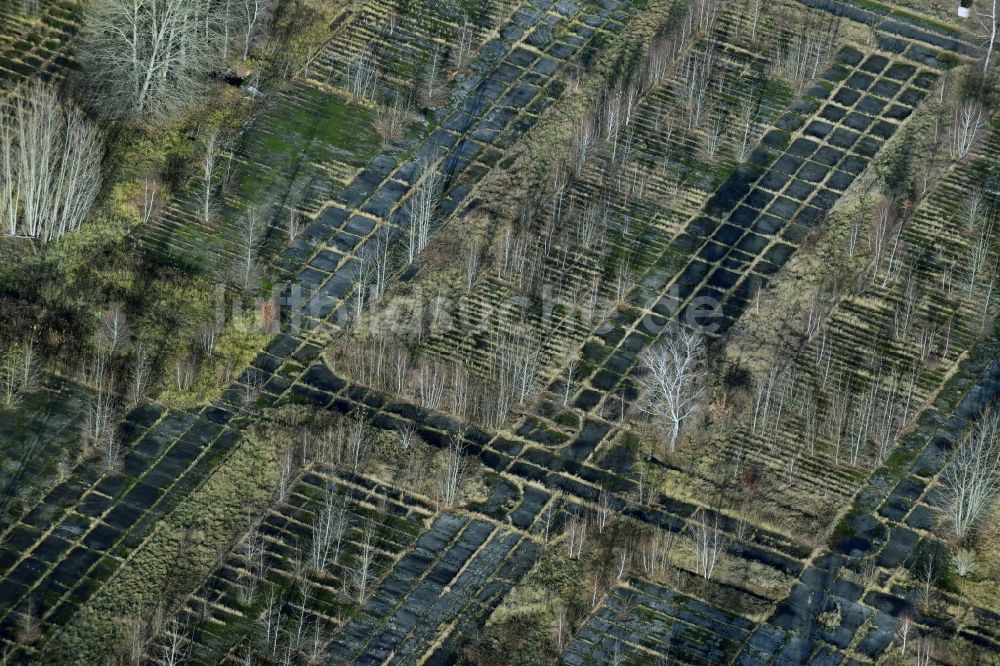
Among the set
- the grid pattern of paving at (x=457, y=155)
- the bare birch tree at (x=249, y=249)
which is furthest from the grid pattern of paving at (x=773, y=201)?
the bare birch tree at (x=249, y=249)

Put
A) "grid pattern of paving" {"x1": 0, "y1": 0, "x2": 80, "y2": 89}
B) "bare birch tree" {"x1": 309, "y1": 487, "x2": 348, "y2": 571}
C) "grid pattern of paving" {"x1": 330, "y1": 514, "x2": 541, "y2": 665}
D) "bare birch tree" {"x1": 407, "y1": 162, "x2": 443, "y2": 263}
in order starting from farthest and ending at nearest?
"grid pattern of paving" {"x1": 0, "y1": 0, "x2": 80, "y2": 89} → "bare birch tree" {"x1": 407, "y1": 162, "x2": 443, "y2": 263} → "bare birch tree" {"x1": 309, "y1": 487, "x2": 348, "y2": 571} → "grid pattern of paving" {"x1": 330, "y1": 514, "x2": 541, "y2": 665}

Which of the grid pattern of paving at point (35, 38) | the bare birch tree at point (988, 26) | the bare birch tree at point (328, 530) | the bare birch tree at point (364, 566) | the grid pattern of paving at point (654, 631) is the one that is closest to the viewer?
the grid pattern of paving at point (654, 631)

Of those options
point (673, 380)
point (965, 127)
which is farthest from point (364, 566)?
point (965, 127)

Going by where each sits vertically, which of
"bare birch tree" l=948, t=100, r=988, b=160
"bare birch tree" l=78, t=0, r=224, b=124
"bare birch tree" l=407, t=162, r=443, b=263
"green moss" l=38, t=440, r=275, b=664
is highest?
"bare birch tree" l=948, t=100, r=988, b=160

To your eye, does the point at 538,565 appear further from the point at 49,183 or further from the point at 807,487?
the point at 49,183

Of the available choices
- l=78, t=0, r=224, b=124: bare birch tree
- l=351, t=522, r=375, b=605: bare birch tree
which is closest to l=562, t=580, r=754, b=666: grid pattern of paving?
l=351, t=522, r=375, b=605: bare birch tree

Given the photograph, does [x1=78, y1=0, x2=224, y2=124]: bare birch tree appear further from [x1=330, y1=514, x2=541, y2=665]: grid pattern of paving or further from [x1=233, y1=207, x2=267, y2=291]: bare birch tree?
[x1=330, y1=514, x2=541, y2=665]: grid pattern of paving

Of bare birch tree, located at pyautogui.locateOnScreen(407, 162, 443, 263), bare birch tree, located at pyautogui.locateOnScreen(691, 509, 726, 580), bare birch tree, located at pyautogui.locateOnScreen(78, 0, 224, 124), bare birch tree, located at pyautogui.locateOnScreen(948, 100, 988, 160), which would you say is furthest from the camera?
bare birch tree, located at pyautogui.locateOnScreen(948, 100, 988, 160)

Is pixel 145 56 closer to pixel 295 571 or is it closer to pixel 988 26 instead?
pixel 295 571

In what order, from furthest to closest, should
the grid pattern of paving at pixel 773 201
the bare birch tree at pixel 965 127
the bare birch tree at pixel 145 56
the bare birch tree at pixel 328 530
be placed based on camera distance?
the bare birch tree at pixel 965 127 < the bare birch tree at pixel 145 56 < the grid pattern of paving at pixel 773 201 < the bare birch tree at pixel 328 530

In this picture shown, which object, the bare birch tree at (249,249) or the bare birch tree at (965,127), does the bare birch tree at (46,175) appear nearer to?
the bare birch tree at (249,249)

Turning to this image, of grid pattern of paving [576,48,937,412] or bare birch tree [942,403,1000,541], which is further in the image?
grid pattern of paving [576,48,937,412]
